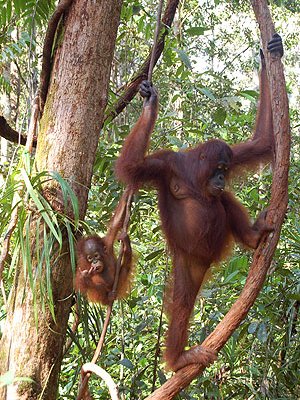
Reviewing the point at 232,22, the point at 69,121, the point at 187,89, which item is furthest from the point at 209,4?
the point at 69,121

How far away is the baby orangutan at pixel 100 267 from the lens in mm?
2408

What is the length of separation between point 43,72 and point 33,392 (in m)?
1.23

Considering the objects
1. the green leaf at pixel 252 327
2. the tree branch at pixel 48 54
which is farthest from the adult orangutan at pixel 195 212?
the tree branch at pixel 48 54

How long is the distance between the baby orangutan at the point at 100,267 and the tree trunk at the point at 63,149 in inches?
15.4

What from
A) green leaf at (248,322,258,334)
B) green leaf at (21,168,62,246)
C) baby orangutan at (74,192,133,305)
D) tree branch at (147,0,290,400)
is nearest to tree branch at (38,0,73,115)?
green leaf at (21,168,62,246)

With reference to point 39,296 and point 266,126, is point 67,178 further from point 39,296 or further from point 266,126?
point 266,126

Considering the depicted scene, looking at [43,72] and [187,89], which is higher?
[187,89]

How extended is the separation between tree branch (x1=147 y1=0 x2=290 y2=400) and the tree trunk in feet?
1.36

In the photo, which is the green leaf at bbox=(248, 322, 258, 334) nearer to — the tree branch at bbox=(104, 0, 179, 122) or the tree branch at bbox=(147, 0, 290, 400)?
the tree branch at bbox=(147, 0, 290, 400)

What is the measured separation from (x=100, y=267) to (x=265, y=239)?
91cm

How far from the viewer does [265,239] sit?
1.93m

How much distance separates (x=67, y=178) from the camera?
6.49 feet

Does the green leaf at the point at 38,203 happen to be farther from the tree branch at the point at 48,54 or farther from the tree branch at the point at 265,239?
the tree branch at the point at 265,239

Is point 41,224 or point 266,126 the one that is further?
point 266,126
